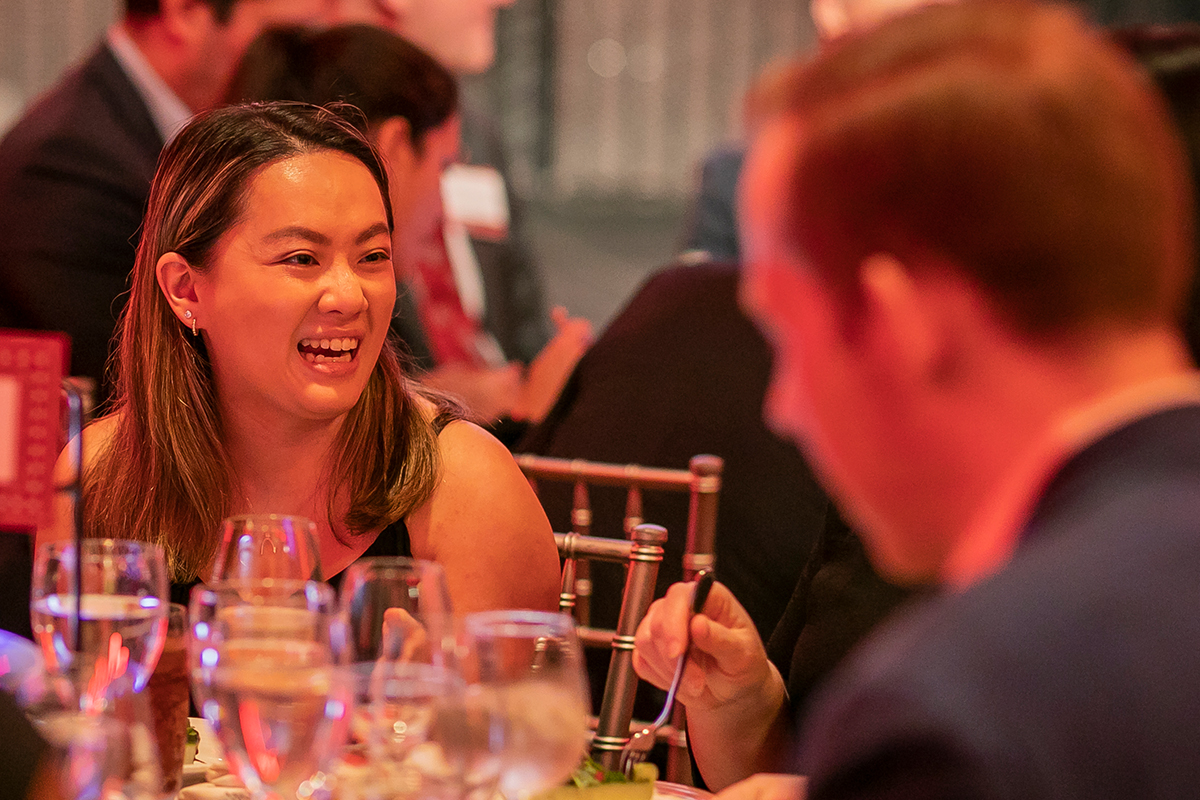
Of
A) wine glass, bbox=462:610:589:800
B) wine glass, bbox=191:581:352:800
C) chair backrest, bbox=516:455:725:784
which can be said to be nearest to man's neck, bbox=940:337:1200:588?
wine glass, bbox=462:610:589:800

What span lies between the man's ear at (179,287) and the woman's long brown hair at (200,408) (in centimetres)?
2

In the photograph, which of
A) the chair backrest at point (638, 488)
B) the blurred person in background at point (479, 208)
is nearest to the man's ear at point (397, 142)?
the chair backrest at point (638, 488)

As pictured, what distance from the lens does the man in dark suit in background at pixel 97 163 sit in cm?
307

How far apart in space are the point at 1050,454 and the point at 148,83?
299cm

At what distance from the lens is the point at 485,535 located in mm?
1953

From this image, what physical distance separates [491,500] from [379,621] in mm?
811

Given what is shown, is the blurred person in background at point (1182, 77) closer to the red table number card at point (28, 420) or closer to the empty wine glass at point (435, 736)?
the empty wine glass at point (435, 736)

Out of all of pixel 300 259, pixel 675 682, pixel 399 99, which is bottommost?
pixel 675 682

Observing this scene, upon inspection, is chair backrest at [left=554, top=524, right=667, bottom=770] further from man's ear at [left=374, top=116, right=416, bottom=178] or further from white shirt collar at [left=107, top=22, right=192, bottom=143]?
white shirt collar at [left=107, top=22, right=192, bottom=143]

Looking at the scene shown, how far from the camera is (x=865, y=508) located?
0.86 meters

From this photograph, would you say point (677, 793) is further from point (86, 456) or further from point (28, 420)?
point (86, 456)

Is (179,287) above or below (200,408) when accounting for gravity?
above

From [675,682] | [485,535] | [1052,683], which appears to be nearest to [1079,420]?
[1052,683]

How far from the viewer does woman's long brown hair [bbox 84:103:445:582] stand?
1.93 metres
